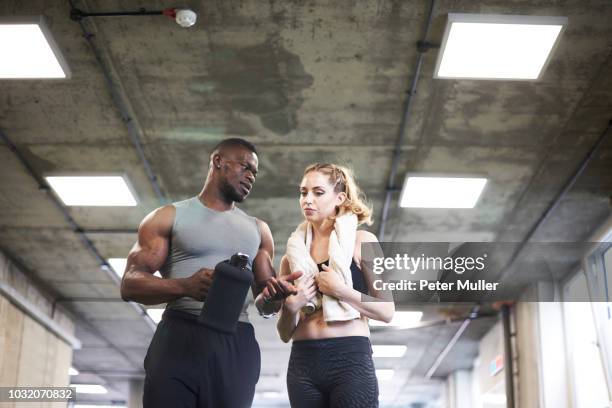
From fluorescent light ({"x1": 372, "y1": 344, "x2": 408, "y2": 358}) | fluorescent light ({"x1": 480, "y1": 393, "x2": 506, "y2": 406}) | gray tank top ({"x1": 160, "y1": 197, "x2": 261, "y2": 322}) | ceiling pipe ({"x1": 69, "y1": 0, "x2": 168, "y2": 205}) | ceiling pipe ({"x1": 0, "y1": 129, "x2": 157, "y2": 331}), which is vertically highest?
ceiling pipe ({"x1": 69, "y1": 0, "x2": 168, "y2": 205})

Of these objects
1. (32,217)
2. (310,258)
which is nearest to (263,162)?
(32,217)

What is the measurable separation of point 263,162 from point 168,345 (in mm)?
4626

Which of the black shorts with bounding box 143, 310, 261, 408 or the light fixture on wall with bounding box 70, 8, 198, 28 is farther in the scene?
the light fixture on wall with bounding box 70, 8, 198, 28

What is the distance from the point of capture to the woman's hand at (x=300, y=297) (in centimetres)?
250

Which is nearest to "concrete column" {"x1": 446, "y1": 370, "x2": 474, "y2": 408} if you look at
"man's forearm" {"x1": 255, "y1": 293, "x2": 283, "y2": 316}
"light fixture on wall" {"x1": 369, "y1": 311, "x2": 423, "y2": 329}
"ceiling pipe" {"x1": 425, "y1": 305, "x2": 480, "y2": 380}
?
"ceiling pipe" {"x1": 425, "y1": 305, "x2": 480, "y2": 380}

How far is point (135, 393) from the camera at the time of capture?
1639 centimetres

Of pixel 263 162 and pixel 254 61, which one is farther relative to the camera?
pixel 263 162

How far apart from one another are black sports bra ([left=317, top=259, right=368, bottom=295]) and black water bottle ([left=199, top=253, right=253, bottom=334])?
384mm

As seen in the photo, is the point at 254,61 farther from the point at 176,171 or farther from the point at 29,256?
the point at 29,256

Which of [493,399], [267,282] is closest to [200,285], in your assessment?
[267,282]

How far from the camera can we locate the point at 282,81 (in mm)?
5691

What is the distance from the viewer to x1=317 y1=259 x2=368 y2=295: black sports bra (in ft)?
8.59

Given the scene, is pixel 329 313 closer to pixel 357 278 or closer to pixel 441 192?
pixel 357 278

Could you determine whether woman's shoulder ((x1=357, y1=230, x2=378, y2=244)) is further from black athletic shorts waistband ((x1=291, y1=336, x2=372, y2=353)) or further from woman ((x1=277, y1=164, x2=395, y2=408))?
black athletic shorts waistband ((x1=291, y1=336, x2=372, y2=353))
